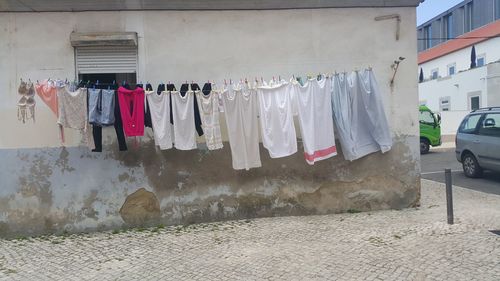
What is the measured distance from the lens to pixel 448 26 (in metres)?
43.5

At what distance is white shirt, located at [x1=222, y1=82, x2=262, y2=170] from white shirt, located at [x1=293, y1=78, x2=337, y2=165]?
28.1 inches

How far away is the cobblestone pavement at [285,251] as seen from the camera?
5230 mm

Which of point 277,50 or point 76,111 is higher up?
point 277,50

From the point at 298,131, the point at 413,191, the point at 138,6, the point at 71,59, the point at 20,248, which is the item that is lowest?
the point at 20,248

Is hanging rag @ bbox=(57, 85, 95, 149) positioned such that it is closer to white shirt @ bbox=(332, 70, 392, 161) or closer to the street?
white shirt @ bbox=(332, 70, 392, 161)

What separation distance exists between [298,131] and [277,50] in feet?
4.47

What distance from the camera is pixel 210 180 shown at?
24.6ft

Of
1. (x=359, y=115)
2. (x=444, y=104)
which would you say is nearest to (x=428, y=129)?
(x=444, y=104)

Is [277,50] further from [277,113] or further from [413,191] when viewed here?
[413,191]

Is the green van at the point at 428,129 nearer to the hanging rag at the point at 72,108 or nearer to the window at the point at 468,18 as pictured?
the hanging rag at the point at 72,108

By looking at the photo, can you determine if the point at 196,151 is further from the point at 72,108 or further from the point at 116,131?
the point at 72,108

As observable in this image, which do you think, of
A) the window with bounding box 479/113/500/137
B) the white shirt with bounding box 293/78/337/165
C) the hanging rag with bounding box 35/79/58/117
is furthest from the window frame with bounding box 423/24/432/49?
the hanging rag with bounding box 35/79/58/117

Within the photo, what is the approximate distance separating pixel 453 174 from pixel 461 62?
955 inches

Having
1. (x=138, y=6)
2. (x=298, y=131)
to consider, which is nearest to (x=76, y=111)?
(x=138, y=6)
